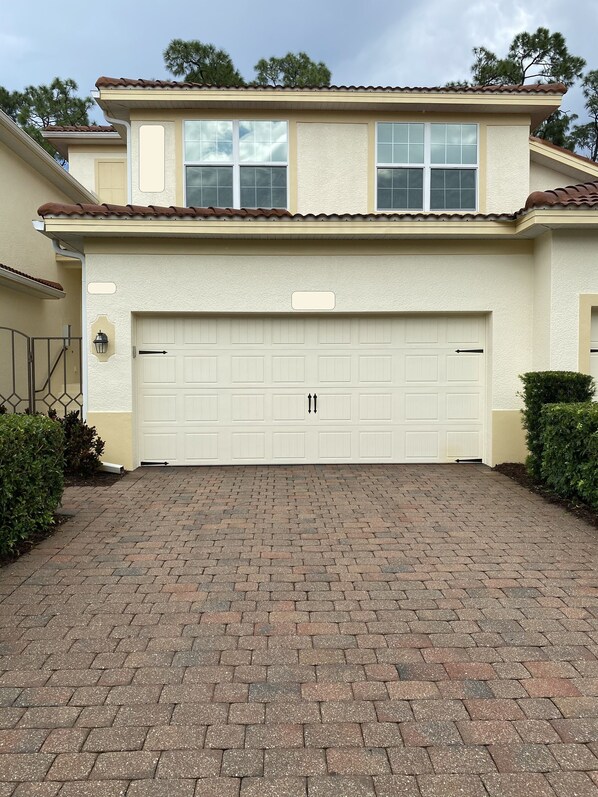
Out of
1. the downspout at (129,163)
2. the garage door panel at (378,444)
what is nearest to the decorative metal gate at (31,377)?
Answer: the downspout at (129,163)

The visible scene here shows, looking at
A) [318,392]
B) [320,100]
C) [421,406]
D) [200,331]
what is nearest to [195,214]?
[200,331]

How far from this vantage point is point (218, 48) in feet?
77.3

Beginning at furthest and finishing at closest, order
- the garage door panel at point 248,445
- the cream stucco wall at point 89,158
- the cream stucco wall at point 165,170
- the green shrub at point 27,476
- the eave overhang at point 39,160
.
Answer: the cream stucco wall at point 89,158 → the eave overhang at point 39,160 → the cream stucco wall at point 165,170 → the garage door panel at point 248,445 → the green shrub at point 27,476

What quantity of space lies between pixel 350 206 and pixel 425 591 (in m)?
8.12

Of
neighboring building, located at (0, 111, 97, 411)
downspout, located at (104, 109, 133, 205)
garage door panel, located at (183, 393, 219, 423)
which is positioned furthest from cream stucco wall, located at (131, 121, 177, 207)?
garage door panel, located at (183, 393, 219, 423)

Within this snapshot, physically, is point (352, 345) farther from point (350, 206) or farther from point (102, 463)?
point (102, 463)

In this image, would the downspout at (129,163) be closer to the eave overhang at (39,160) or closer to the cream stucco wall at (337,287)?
the eave overhang at (39,160)

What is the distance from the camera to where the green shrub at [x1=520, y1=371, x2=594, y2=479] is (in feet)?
25.4

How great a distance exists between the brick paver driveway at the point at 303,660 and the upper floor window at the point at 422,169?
6796 millimetres

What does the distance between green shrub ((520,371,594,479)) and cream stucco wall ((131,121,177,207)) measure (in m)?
7.19

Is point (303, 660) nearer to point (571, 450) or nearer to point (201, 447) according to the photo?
point (571, 450)

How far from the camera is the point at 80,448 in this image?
836 cm

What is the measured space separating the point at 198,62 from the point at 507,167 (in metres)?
18.0

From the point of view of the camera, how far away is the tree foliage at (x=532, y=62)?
2248 cm
